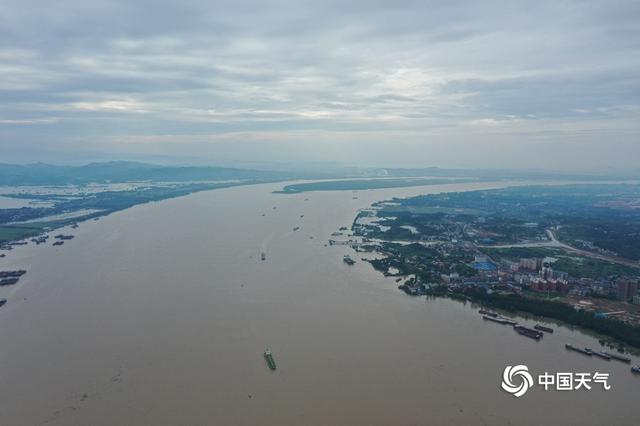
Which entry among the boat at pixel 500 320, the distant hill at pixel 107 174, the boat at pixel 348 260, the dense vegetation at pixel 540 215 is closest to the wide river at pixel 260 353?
the boat at pixel 500 320

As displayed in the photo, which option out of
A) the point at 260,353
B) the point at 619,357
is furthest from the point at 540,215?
the point at 260,353

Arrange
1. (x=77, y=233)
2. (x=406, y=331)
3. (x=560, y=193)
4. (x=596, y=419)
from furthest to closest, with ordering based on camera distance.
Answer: (x=560, y=193), (x=77, y=233), (x=406, y=331), (x=596, y=419)

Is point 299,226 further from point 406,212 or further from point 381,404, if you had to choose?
point 381,404

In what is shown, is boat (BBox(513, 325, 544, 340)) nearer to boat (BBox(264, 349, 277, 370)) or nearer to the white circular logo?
the white circular logo

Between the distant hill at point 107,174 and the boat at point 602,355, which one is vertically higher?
the distant hill at point 107,174

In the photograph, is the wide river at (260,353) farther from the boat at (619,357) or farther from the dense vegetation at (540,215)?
the dense vegetation at (540,215)

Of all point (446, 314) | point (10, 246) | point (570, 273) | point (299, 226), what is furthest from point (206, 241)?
point (570, 273)
